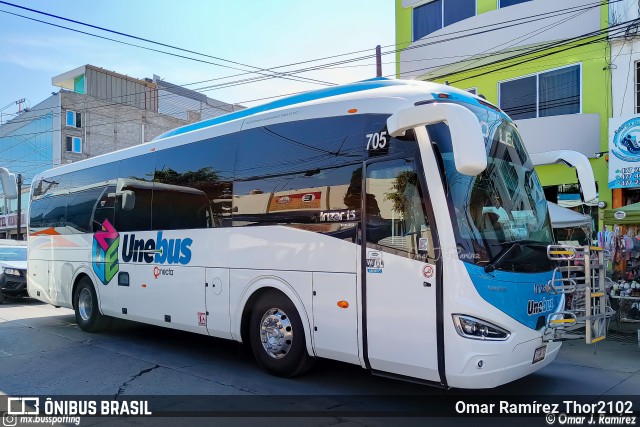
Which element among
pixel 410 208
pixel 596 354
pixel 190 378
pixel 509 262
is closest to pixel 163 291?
pixel 190 378

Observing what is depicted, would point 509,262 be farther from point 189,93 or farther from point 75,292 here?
point 189,93

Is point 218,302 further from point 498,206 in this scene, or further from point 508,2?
point 508,2

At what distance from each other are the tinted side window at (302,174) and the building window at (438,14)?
44.9 feet

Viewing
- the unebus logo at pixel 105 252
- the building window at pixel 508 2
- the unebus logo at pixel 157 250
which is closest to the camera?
the unebus logo at pixel 157 250

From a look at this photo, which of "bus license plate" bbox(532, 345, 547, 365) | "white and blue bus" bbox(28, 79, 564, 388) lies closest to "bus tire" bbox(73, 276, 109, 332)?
"white and blue bus" bbox(28, 79, 564, 388)

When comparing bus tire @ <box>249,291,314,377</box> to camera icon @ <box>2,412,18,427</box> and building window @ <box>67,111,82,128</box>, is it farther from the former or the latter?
building window @ <box>67,111,82,128</box>

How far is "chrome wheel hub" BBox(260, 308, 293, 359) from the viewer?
22.5 ft

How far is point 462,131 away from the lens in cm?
479

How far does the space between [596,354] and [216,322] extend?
20.3 feet

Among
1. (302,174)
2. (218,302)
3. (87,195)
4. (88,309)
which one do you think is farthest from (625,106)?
(88,309)

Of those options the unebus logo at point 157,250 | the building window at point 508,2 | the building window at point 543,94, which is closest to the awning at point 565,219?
the building window at point 543,94

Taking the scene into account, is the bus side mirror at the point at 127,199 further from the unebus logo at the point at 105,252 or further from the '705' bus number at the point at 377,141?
the '705' bus number at the point at 377,141

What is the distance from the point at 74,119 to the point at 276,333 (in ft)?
125

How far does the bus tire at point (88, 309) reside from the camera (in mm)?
10586
